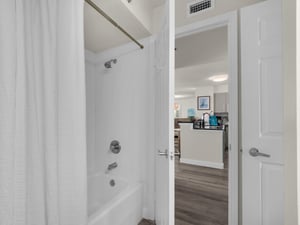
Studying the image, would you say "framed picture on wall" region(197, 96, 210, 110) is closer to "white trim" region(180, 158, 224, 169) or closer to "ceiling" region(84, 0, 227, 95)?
"white trim" region(180, 158, 224, 169)

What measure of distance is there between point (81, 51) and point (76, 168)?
2.26 feet

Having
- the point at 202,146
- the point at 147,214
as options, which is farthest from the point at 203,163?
the point at 147,214

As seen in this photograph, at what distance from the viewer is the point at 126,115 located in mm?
1878

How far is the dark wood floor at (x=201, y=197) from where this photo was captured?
5.49 feet

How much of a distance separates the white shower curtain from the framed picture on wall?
659 centimetres

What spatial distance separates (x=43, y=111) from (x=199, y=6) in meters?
1.69

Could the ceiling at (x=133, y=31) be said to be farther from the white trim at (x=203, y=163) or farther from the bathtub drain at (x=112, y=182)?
the white trim at (x=203, y=163)

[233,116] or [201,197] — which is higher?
[233,116]

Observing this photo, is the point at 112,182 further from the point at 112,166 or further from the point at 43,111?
the point at 43,111

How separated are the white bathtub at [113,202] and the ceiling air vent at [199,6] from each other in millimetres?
1954

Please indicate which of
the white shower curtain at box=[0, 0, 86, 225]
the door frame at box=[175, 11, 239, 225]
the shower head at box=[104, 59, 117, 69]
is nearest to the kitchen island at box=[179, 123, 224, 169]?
the door frame at box=[175, 11, 239, 225]

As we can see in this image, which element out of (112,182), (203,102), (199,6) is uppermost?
(199,6)

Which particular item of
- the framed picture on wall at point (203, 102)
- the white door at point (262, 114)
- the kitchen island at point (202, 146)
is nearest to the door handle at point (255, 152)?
the white door at point (262, 114)

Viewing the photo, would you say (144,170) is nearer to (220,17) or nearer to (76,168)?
(76,168)
